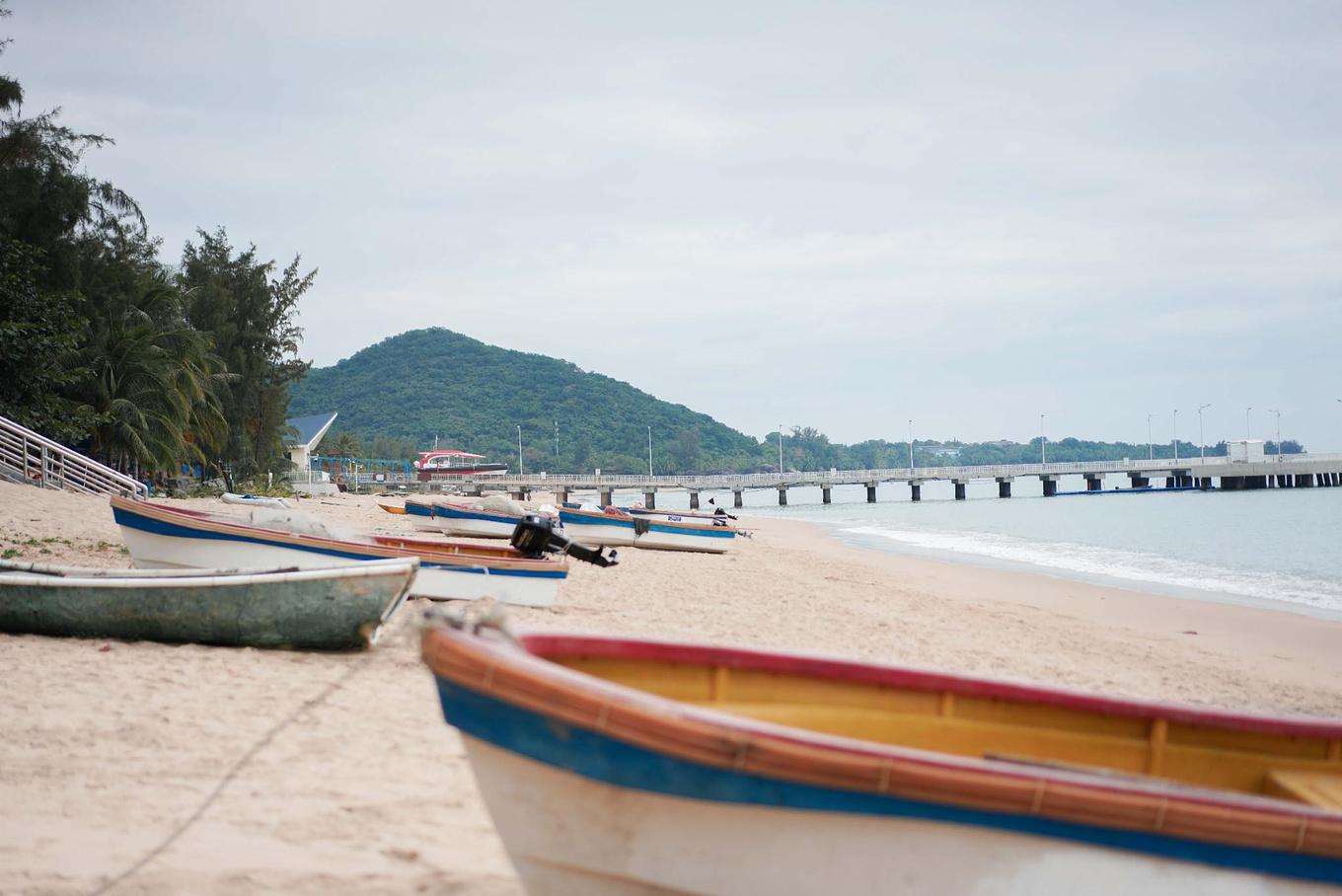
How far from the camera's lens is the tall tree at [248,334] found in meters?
39.8

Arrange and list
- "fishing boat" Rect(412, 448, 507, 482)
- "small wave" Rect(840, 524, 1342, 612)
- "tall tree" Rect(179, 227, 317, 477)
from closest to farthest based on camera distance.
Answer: "small wave" Rect(840, 524, 1342, 612)
"tall tree" Rect(179, 227, 317, 477)
"fishing boat" Rect(412, 448, 507, 482)

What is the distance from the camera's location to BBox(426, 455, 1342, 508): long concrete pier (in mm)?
72812

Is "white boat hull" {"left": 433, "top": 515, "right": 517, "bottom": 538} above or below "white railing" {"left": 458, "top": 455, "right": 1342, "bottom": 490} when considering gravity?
below

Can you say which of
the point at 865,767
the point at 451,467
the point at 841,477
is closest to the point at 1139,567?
the point at 865,767

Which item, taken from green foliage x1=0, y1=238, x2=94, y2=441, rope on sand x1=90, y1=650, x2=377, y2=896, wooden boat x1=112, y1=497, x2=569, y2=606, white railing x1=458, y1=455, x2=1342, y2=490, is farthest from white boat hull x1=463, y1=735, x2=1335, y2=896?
white railing x1=458, y1=455, x2=1342, y2=490

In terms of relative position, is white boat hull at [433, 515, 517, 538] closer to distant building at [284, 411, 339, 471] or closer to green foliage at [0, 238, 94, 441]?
green foliage at [0, 238, 94, 441]

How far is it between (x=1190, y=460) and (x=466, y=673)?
346ft

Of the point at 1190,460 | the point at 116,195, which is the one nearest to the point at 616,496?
the point at 1190,460

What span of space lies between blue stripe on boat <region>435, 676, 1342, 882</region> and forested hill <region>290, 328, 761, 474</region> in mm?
115957

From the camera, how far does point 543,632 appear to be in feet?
10.8

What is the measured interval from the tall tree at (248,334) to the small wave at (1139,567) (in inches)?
970

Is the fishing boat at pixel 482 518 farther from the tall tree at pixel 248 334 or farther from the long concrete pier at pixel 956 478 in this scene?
the long concrete pier at pixel 956 478

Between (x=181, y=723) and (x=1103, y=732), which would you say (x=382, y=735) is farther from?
(x=1103, y=732)

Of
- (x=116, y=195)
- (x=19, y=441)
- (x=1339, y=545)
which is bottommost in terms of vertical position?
(x=1339, y=545)
